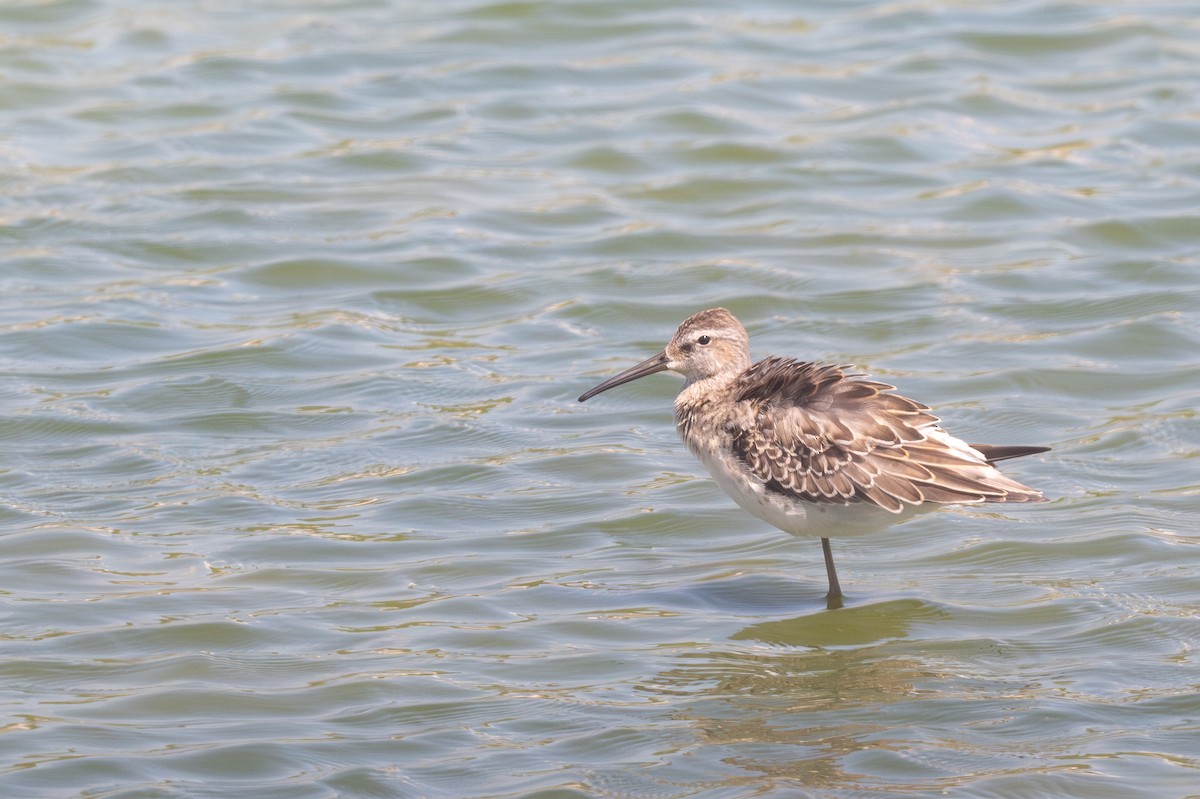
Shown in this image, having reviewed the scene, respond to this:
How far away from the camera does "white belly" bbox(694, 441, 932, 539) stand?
8.87 metres

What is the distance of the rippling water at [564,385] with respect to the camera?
7.71 m

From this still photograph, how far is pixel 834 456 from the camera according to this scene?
891 centimetres

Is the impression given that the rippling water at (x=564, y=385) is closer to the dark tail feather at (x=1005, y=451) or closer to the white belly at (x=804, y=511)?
the white belly at (x=804, y=511)

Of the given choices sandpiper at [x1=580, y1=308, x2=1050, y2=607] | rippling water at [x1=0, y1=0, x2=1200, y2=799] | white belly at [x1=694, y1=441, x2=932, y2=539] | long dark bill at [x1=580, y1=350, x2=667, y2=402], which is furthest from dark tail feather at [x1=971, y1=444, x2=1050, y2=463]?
long dark bill at [x1=580, y1=350, x2=667, y2=402]

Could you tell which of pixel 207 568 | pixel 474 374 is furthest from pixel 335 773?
pixel 474 374

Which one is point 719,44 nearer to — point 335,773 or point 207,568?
point 207,568

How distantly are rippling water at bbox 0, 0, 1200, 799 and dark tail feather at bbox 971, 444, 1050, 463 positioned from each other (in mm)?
739

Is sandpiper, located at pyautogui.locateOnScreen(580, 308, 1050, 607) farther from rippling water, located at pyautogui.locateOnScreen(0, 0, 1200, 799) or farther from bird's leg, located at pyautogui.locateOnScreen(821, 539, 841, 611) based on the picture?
rippling water, located at pyautogui.locateOnScreen(0, 0, 1200, 799)

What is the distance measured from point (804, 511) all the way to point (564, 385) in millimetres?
3470

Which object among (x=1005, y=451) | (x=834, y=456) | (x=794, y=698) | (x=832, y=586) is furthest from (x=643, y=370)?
(x=794, y=698)

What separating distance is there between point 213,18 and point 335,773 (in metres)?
13.6

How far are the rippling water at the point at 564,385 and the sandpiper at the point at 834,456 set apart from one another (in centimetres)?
53

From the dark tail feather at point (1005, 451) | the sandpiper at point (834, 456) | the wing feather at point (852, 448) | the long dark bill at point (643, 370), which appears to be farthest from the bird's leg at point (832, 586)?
the long dark bill at point (643, 370)

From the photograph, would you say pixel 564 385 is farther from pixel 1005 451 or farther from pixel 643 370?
pixel 1005 451
